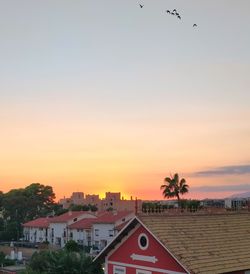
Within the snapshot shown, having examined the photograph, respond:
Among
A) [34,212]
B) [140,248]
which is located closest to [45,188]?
[34,212]

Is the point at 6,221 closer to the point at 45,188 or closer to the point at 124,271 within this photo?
the point at 45,188

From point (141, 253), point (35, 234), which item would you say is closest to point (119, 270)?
point (141, 253)

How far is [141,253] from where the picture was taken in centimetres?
2266

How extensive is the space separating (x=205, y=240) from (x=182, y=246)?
1.40 meters

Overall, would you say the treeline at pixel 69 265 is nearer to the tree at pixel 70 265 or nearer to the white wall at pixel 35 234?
the tree at pixel 70 265

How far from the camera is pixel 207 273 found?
62.3 ft

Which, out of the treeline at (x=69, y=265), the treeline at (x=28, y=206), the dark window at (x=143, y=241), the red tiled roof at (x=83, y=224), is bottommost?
the treeline at (x=69, y=265)

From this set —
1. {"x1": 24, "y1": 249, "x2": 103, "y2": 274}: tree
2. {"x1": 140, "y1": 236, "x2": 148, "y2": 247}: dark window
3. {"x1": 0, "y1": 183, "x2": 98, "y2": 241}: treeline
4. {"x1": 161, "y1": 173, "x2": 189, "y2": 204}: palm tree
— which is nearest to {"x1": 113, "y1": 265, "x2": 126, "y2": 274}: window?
{"x1": 140, "y1": 236, "x2": 148, "y2": 247}: dark window

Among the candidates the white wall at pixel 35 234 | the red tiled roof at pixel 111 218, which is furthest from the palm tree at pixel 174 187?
the white wall at pixel 35 234

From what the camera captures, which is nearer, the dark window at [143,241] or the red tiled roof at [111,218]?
the dark window at [143,241]

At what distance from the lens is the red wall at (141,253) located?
20.9 meters

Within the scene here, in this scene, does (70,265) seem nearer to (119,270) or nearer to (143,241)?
(119,270)

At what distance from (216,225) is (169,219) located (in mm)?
2504

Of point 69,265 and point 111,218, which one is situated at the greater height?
point 111,218
